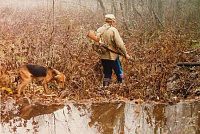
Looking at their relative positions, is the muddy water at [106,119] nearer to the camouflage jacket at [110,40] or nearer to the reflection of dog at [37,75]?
the reflection of dog at [37,75]

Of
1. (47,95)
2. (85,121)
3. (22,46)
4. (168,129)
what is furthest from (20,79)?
(168,129)

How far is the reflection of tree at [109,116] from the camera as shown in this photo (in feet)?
15.1

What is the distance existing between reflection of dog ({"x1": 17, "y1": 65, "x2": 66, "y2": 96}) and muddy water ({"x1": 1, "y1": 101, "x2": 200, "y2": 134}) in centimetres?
78

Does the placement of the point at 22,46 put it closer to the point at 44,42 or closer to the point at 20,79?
the point at 44,42

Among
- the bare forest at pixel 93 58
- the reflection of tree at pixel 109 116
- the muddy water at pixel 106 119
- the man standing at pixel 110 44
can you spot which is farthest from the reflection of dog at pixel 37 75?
the reflection of tree at pixel 109 116

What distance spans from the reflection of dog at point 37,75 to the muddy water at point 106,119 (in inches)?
30.7

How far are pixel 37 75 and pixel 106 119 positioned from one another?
2.08 m

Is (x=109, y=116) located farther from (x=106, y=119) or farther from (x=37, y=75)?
(x=37, y=75)

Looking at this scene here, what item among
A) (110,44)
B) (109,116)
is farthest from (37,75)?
(109,116)

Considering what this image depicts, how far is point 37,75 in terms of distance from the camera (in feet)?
20.5

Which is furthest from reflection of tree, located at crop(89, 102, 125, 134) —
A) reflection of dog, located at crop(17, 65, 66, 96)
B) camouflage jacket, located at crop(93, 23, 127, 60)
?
camouflage jacket, located at crop(93, 23, 127, 60)

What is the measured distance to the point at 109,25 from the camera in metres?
6.91

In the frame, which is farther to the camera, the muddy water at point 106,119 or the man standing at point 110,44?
the man standing at point 110,44

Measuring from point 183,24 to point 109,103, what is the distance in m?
6.16
